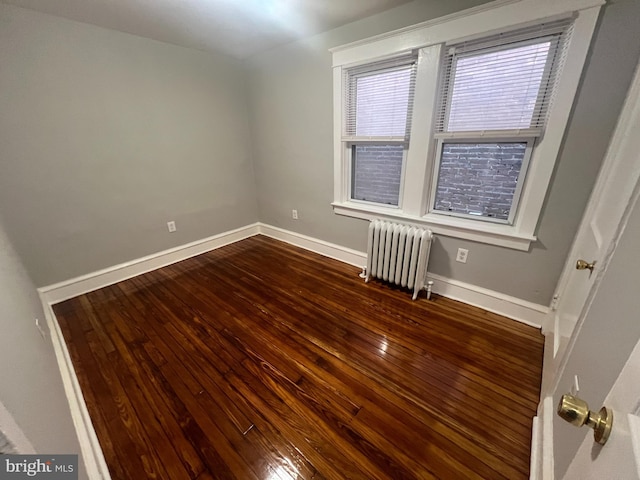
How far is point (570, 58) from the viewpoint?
4.39ft

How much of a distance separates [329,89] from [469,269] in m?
2.07

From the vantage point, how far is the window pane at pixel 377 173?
227 centimetres

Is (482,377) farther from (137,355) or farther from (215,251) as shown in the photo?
(215,251)

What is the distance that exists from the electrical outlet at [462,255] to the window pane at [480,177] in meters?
0.30

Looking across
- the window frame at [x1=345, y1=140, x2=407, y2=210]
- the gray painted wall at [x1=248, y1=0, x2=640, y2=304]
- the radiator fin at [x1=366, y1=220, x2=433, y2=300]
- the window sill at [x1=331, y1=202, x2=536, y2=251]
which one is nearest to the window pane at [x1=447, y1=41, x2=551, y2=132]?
the gray painted wall at [x1=248, y1=0, x2=640, y2=304]

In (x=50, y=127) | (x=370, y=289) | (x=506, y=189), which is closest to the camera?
(x=506, y=189)

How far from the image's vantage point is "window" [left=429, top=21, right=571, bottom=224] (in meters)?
1.47

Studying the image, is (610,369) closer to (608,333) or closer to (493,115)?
(608,333)

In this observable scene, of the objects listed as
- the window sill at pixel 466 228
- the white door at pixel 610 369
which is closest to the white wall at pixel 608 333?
the white door at pixel 610 369

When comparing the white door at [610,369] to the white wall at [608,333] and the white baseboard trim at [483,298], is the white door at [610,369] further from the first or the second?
the white baseboard trim at [483,298]

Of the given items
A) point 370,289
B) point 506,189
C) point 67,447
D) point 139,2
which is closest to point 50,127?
point 139,2

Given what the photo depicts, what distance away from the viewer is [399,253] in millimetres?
2113

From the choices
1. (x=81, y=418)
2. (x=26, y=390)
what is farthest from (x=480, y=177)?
(x=81, y=418)

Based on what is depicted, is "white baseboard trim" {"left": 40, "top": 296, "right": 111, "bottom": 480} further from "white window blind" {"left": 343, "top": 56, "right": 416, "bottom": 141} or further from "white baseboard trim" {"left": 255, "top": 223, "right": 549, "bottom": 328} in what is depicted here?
"white window blind" {"left": 343, "top": 56, "right": 416, "bottom": 141}
